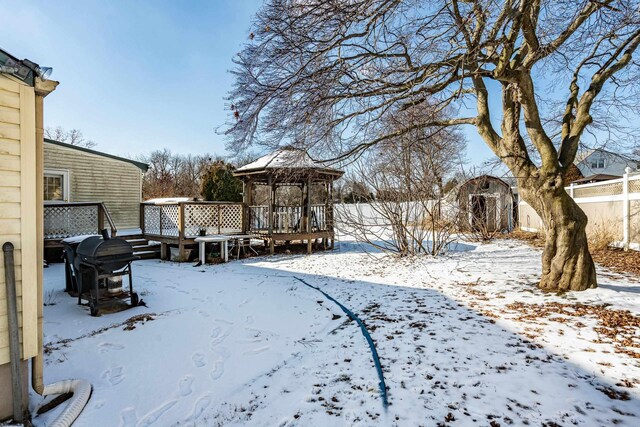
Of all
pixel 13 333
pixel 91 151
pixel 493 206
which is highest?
pixel 91 151

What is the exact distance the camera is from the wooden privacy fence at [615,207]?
26.3 feet

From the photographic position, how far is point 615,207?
8.73 meters

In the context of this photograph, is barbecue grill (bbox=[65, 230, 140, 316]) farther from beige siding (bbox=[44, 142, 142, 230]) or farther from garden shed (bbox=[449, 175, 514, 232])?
garden shed (bbox=[449, 175, 514, 232])

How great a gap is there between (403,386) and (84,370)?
279 centimetres

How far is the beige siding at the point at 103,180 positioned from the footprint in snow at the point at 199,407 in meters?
11.9

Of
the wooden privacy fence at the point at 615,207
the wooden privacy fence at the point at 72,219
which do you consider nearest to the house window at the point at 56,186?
the wooden privacy fence at the point at 72,219

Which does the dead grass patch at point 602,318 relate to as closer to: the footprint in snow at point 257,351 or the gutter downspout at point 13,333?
the footprint in snow at point 257,351

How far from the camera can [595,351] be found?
2.84 m

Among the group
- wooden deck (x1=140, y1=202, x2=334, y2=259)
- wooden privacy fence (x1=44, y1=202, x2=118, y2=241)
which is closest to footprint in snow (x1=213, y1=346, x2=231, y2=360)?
wooden deck (x1=140, y1=202, x2=334, y2=259)

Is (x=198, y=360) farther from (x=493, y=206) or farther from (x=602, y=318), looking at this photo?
(x=493, y=206)

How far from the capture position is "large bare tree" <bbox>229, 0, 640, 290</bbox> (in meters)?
3.69

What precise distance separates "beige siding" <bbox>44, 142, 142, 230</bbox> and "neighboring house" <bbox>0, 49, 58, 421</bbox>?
10.9 metres

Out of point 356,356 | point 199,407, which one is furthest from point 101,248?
point 356,356

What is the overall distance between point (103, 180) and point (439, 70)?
41.8 feet
